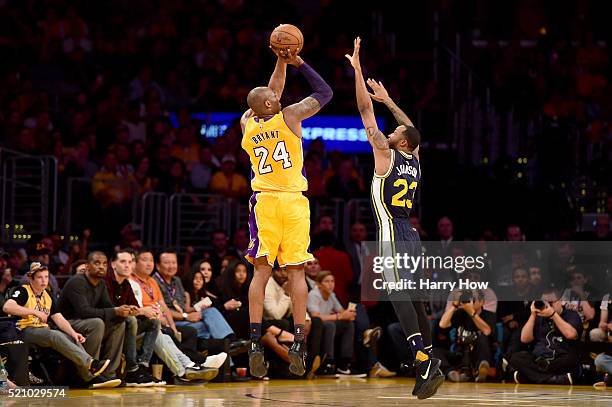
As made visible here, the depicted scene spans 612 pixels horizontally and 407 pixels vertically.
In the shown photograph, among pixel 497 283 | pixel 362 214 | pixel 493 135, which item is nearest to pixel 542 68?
pixel 493 135

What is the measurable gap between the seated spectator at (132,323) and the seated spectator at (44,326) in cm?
62

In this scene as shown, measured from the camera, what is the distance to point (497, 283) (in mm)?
15453

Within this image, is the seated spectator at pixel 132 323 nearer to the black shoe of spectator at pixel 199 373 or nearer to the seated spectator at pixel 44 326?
the black shoe of spectator at pixel 199 373

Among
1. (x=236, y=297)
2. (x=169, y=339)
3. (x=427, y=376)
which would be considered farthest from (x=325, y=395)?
(x=236, y=297)

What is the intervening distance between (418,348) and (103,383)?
3920 millimetres

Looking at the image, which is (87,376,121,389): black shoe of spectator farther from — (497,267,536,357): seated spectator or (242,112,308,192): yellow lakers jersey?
(497,267,536,357): seated spectator

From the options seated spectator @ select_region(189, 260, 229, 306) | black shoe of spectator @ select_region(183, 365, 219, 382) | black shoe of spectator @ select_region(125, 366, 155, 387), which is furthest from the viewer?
seated spectator @ select_region(189, 260, 229, 306)

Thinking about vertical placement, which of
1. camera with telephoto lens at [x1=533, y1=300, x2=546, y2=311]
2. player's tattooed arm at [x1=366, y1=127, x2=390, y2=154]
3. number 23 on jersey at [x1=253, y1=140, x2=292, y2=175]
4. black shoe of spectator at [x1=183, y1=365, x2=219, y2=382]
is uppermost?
player's tattooed arm at [x1=366, y1=127, x2=390, y2=154]

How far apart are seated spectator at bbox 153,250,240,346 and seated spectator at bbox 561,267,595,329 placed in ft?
13.2

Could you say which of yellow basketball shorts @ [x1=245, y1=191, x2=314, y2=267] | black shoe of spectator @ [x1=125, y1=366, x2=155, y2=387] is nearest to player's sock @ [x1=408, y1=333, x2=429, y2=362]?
yellow basketball shorts @ [x1=245, y1=191, x2=314, y2=267]

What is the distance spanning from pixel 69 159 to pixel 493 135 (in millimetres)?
6801

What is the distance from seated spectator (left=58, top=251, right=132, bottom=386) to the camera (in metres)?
12.7

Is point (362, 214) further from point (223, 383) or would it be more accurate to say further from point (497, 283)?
point (223, 383)

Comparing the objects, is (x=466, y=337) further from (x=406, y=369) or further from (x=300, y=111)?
(x=300, y=111)
